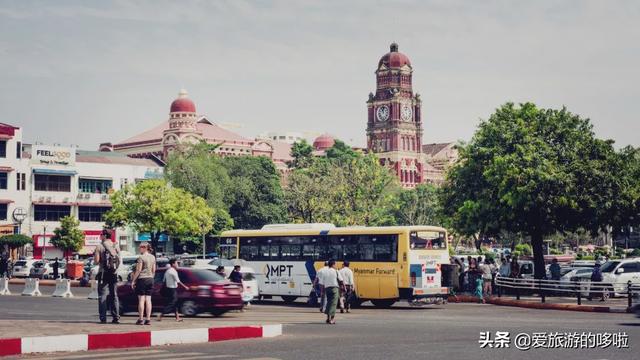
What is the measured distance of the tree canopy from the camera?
75.1 metres

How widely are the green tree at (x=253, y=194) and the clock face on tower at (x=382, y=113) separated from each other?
213ft

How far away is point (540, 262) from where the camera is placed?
42750 millimetres

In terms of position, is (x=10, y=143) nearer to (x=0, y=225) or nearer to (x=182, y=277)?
(x=0, y=225)

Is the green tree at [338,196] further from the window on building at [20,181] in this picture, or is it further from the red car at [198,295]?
the red car at [198,295]

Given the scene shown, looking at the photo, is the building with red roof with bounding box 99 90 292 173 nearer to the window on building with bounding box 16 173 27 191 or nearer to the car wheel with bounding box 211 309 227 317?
the window on building with bounding box 16 173 27 191

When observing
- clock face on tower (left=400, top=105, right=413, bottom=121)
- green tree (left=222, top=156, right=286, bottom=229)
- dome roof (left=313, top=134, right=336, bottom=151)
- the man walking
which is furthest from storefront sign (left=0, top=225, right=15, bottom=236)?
clock face on tower (left=400, top=105, right=413, bottom=121)

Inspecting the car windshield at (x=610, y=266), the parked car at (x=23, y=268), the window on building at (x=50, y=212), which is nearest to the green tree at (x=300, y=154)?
the window on building at (x=50, y=212)

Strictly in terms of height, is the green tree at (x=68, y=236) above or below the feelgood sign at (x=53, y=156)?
below

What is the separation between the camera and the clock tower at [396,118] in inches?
6368

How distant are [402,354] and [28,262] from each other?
54.6m

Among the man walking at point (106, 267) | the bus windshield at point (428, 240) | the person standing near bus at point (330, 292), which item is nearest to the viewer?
the man walking at point (106, 267)

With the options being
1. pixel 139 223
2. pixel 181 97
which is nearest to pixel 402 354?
pixel 139 223

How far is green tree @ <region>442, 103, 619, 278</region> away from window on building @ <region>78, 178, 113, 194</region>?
153ft

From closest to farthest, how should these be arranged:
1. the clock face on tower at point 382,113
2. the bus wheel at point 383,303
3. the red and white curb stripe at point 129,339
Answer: the red and white curb stripe at point 129,339 < the bus wheel at point 383,303 < the clock face on tower at point 382,113
